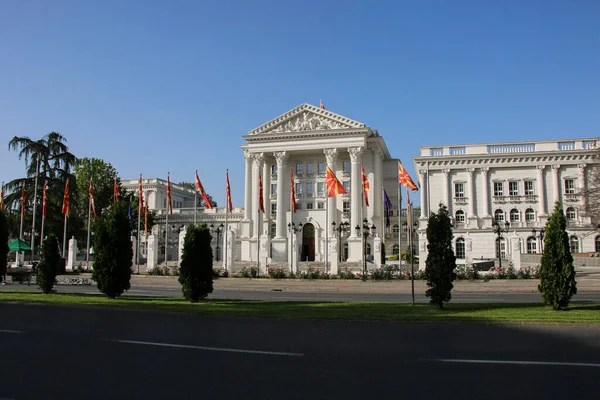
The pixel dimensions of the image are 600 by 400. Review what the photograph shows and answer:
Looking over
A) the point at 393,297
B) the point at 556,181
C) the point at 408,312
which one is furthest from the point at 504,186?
the point at 408,312

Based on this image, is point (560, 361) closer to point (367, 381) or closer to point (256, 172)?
point (367, 381)

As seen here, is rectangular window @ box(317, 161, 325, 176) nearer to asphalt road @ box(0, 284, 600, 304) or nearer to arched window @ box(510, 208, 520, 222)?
arched window @ box(510, 208, 520, 222)

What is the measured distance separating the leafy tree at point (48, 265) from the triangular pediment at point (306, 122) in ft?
164

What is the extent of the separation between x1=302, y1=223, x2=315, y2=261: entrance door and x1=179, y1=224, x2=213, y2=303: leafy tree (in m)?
52.2

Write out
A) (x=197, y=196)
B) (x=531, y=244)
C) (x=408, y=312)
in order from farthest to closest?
(x=197, y=196) < (x=531, y=244) < (x=408, y=312)

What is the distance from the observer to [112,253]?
848 inches

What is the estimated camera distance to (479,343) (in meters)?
9.98

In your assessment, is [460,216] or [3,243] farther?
[460,216]

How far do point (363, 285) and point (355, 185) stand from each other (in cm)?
3618

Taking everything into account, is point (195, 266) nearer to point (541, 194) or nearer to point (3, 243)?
point (3, 243)

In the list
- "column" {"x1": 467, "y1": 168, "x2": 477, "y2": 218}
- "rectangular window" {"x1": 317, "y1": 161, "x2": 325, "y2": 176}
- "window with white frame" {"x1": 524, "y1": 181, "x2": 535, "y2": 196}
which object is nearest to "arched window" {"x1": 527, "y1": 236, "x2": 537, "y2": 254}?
"window with white frame" {"x1": 524, "y1": 181, "x2": 535, "y2": 196}

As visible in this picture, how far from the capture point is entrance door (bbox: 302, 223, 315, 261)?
238ft

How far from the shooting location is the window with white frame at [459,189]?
208 ft

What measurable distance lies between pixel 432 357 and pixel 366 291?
21.8 m
